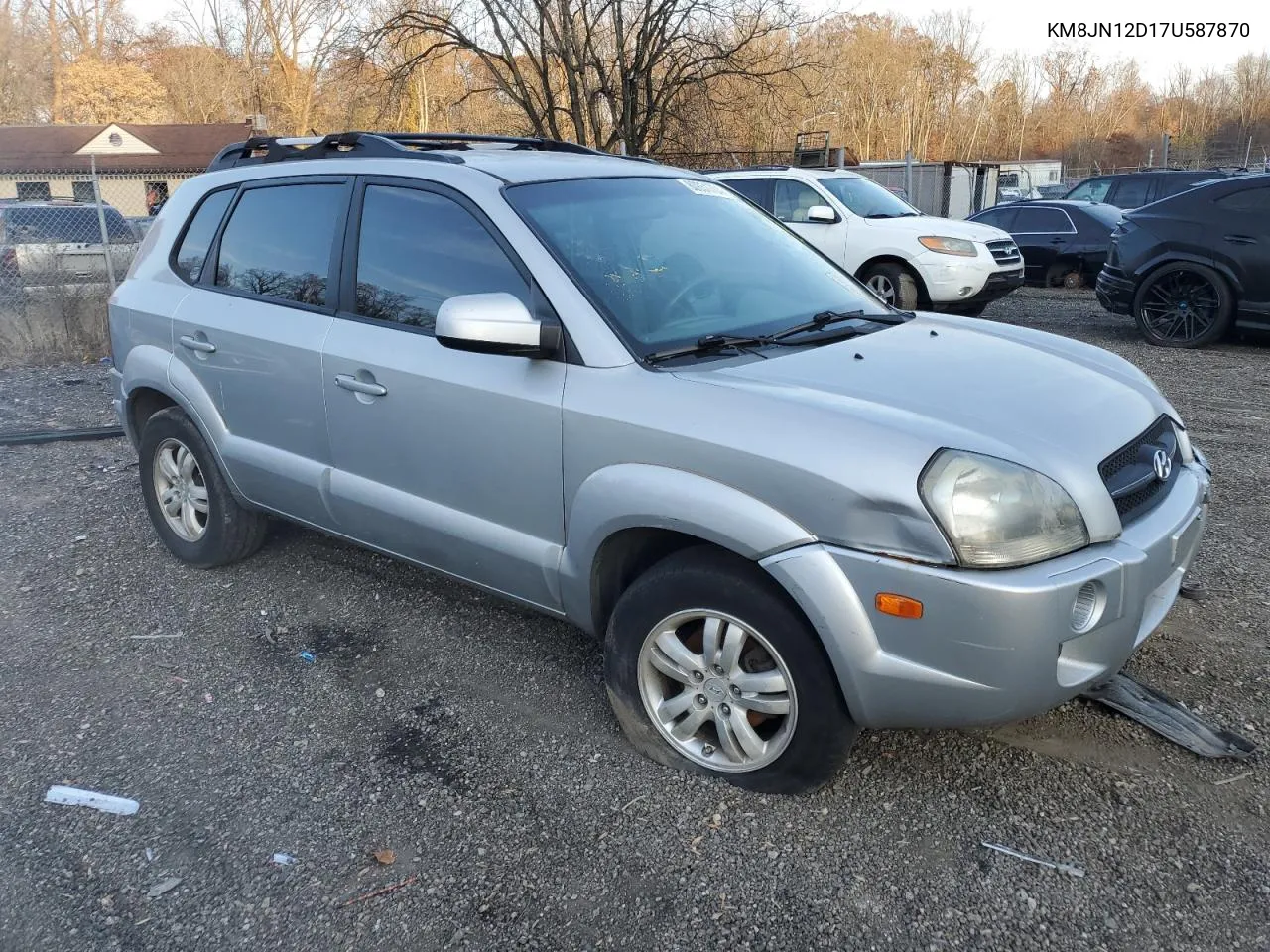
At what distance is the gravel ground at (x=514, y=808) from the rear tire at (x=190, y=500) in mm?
349

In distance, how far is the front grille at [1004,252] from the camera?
1151 cm

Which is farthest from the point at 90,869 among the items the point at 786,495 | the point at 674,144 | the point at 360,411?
the point at 674,144

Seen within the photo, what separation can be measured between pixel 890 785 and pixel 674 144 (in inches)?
920

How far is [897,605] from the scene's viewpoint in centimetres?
252

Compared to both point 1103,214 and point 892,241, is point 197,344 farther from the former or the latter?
point 1103,214

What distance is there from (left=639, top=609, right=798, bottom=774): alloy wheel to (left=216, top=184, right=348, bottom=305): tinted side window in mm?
1957

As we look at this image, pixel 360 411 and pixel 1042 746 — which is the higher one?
pixel 360 411

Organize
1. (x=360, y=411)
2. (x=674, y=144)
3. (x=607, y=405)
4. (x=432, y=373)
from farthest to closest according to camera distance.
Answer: (x=674, y=144), (x=360, y=411), (x=432, y=373), (x=607, y=405)

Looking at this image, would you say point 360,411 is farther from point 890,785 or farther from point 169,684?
point 890,785

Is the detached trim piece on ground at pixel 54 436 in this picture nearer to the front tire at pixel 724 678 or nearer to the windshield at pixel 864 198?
the front tire at pixel 724 678

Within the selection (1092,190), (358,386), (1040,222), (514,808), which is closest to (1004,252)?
(1040,222)

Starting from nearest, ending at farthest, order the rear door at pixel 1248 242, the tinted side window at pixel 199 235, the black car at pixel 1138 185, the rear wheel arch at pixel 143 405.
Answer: the tinted side window at pixel 199 235, the rear wheel arch at pixel 143 405, the rear door at pixel 1248 242, the black car at pixel 1138 185

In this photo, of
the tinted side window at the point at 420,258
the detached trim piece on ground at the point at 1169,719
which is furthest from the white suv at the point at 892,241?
the detached trim piece on ground at the point at 1169,719

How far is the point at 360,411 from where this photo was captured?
3.72 meters
